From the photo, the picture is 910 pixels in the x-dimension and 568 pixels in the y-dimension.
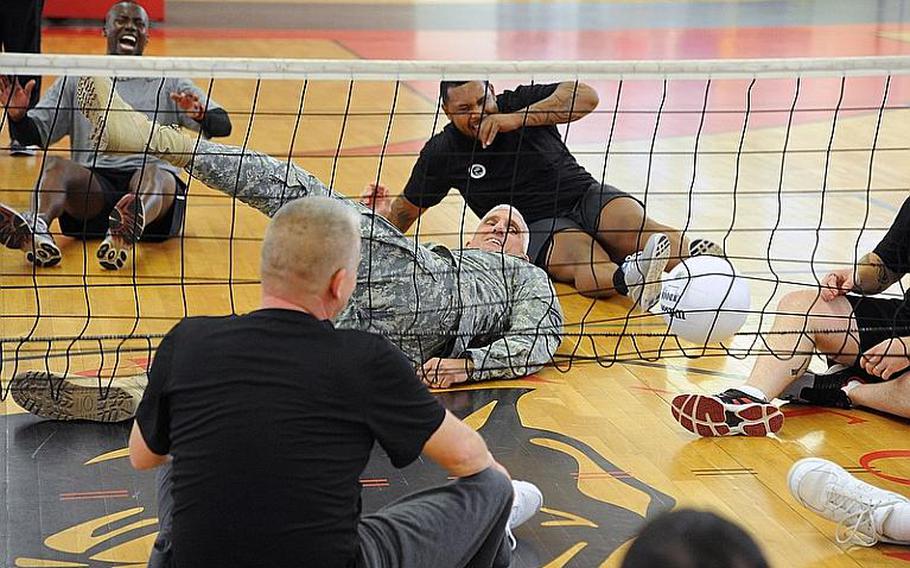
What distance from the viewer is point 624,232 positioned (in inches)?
219

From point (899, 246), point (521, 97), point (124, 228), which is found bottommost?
point (124, 228)

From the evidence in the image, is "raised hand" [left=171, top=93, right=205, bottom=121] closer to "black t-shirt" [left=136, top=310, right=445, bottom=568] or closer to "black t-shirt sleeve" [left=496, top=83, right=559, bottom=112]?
"black t-shirt sleeve" [left=496, top=83, right=559, bottom=112]

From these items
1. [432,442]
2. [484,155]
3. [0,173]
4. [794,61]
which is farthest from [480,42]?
[432,442]

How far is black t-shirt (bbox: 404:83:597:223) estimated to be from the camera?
5.55 meters

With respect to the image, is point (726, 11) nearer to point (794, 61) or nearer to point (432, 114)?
point (432, 114)

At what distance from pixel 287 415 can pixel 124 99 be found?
4.02 meters

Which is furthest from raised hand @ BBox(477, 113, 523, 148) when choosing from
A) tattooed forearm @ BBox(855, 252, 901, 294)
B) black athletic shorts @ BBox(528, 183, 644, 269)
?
tattooed forearm @ BBox(855, 252, 901, 294)

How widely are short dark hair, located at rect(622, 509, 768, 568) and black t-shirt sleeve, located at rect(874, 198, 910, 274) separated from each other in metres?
3.03

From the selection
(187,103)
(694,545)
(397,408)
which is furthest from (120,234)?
(694,545)

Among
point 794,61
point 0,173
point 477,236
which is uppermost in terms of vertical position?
point 794,61

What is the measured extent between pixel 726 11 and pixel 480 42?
4.79 m

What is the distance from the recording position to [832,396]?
4.27 metres

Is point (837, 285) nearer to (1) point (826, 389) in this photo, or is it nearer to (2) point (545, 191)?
(1) point (826, 389)

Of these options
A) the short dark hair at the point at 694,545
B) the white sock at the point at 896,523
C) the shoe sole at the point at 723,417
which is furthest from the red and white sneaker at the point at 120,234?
the short dark hair at the point at 694,545
